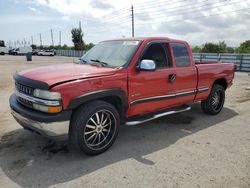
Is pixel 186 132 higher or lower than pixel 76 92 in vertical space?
lower

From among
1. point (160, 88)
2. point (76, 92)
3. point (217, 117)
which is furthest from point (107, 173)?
point (217, 117)

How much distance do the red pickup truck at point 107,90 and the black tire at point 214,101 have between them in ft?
1.87

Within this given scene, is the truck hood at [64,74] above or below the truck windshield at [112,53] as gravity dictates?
below

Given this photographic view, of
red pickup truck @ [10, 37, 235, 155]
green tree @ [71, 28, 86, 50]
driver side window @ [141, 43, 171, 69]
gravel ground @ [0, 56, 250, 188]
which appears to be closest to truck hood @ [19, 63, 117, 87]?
red pickup truck @ [10, 37, 235, 155]

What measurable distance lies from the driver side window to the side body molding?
0.95m

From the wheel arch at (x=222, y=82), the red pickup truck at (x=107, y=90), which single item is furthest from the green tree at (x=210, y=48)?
the red pickup truck at (x=107, y=90)

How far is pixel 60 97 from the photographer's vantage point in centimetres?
354

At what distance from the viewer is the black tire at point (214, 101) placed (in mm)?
6324

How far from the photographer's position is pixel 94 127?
4.02 m

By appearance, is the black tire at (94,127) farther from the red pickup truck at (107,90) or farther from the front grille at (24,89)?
the front grille at (24,89)

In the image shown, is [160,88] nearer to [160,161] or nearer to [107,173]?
[160,161]

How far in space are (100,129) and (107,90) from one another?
0.64 metres

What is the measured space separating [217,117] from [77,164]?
390cm

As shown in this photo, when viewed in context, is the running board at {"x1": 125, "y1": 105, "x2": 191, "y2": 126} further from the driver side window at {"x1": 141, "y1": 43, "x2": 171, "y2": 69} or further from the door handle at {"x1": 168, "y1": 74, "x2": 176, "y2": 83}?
the driver side window at {"x1": 141, "y1": 43, "x2": 171, "y2": 69}
